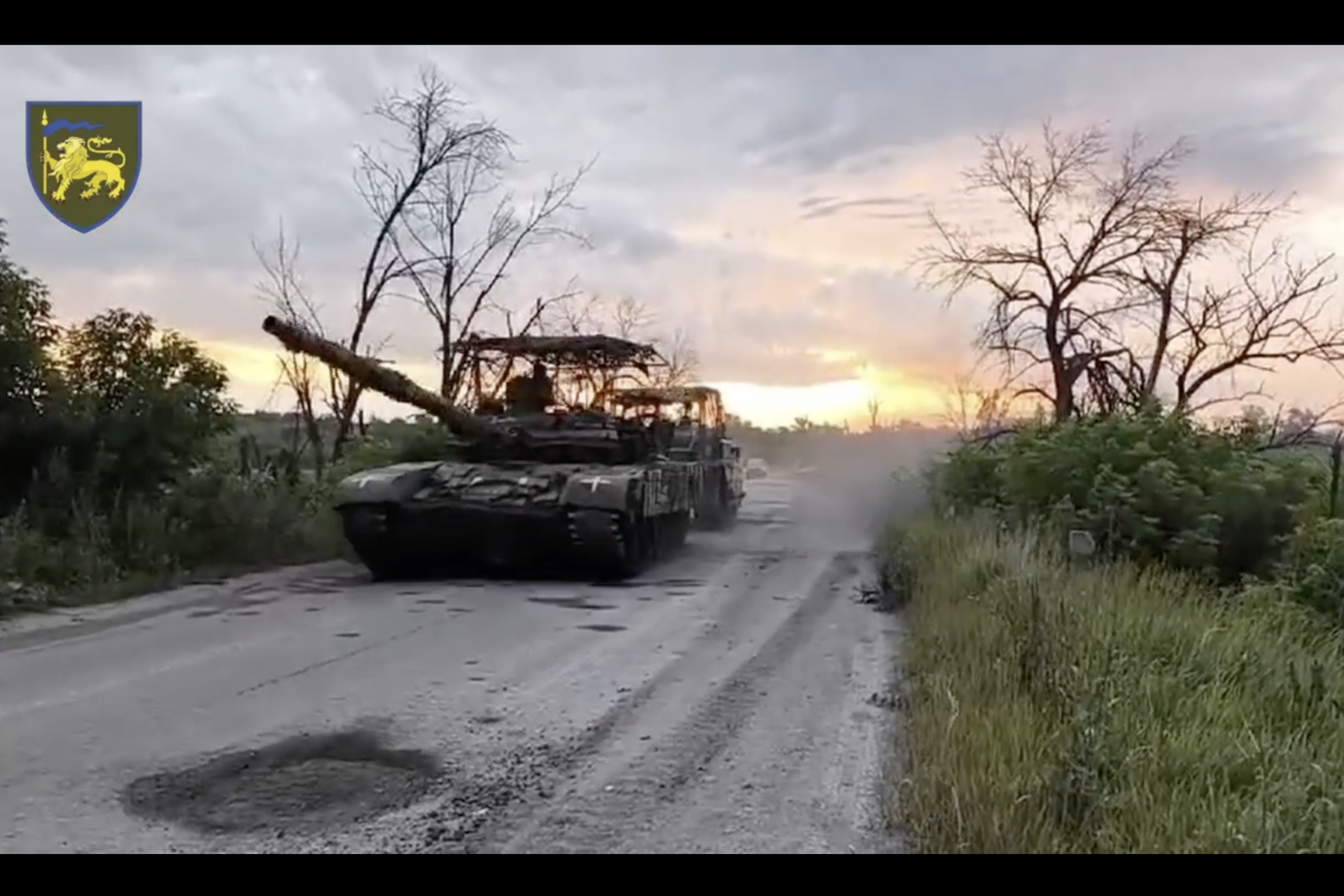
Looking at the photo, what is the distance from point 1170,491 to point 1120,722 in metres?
6.00

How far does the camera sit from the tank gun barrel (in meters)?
12.1

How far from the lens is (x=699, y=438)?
1894cm

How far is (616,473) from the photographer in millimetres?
12711

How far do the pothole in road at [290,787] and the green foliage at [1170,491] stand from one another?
22.8 ft

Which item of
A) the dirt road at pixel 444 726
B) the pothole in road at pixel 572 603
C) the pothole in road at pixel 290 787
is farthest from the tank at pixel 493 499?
the pothole in road at pixel 290 787

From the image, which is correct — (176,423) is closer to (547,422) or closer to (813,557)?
(547,422)

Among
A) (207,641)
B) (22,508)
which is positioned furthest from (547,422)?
(207,641)

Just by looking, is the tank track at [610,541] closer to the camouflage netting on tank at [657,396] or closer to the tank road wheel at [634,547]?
the tank road wheel at [634,547]

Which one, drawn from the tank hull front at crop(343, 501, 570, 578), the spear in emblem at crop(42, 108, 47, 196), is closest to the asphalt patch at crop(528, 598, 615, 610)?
the tank hull front at crop(343, 501, 570, 578)

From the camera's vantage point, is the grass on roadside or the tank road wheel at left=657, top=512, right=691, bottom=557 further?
the tank road wheel at left=657, top=512, right=691, bottom=557

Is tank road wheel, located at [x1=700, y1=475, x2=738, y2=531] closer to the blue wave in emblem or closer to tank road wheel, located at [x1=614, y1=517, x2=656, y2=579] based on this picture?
tank road wheel, located at [x1=614, y1=517, x2=656, y2=579]

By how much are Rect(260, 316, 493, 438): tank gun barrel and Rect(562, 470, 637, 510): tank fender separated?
5.97 feet

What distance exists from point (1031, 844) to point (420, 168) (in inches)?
674

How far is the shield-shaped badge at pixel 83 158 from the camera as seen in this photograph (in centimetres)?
651
